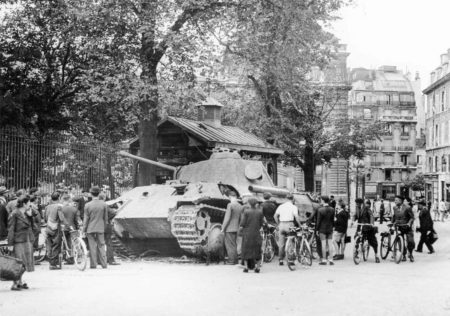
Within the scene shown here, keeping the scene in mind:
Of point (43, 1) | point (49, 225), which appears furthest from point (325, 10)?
point (49, 225)

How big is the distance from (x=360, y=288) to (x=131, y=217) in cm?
658

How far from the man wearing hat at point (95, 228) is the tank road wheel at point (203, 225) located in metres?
2.13

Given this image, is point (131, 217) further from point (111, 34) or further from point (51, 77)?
point (51, 77)

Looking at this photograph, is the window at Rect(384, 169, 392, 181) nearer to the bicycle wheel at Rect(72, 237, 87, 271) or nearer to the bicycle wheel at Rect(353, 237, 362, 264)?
the bicycle wheel at Rect(353, 237, 362, 264)

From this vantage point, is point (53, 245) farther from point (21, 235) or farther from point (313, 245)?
point (313, 245)

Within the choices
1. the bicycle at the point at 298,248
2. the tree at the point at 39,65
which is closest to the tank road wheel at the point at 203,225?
the bicycle at the point at 298,248

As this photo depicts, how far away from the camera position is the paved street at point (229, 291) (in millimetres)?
9391

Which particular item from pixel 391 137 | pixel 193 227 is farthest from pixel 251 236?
pixel 391 137

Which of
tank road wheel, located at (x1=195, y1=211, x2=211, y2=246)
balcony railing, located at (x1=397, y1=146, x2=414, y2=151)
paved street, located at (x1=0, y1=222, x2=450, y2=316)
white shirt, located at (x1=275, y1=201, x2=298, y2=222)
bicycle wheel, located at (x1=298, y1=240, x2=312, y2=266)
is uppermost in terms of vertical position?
balcony railing, located at (x1=397, y1=146, x2=414, y2=151)

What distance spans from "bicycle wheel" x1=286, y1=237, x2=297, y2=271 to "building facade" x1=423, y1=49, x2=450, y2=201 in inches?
1542

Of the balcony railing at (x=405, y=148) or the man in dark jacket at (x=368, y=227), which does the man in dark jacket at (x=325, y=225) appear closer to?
the man in dark jacket at (x=368, y=227)

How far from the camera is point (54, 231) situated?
15250 mm

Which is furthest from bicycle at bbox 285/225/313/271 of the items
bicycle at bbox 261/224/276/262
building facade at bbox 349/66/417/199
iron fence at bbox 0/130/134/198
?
building facade at bbox 349/66/417/199

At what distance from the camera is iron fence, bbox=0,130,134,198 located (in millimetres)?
19422
